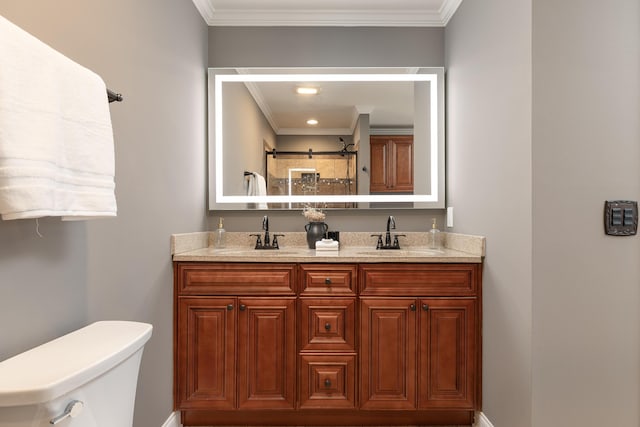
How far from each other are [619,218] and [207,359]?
76.6 inches

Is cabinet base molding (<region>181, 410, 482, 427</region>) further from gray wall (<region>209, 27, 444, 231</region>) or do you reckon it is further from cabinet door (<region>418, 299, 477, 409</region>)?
gray wall (<region>209, 27, 444, 231</region>)

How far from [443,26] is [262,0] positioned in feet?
3.91

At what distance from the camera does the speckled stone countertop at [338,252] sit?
1.90 metres

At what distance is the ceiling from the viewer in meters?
2.30

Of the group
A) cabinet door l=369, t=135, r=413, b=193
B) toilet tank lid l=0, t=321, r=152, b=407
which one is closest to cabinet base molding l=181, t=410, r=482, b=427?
toilet tank lid l=0, t=321, r=152, b=407

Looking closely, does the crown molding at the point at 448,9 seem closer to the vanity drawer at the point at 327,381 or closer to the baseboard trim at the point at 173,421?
the vanity drawer at the point at 327,381

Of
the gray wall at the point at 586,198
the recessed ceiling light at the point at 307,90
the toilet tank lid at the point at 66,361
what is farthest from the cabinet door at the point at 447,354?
the recessed ceiling light at the point at 307,90

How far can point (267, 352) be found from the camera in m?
1.91

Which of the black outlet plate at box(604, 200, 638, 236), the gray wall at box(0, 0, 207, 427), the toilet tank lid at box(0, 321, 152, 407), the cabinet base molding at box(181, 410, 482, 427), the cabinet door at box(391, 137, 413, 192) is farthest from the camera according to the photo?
the cabinet door at box(391, 137, 413, 192)

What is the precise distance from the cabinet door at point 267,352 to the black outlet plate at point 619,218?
4.62ft

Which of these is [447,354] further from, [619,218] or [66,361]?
[66,361]

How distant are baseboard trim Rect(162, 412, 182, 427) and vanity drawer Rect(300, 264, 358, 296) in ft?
2.98

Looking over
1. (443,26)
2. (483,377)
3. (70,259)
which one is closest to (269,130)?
(443,26)

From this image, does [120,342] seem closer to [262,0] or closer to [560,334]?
[560,334]
